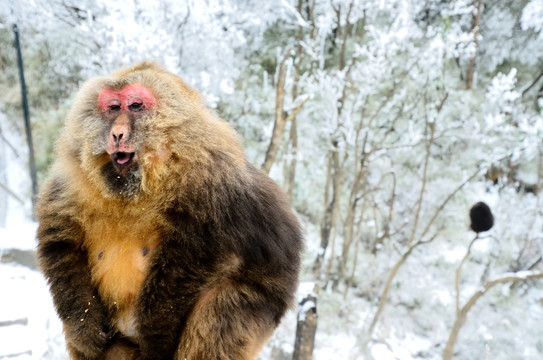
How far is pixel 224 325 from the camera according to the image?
1.46 m

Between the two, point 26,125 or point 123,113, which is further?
point 26,125

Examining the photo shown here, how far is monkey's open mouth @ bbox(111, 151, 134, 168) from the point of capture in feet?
4.85

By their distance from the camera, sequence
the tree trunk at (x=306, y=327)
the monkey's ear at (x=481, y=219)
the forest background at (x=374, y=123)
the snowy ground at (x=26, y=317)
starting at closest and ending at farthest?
the snowy ground at (x=26, y=317), the tree trunk at (x=306, y=327), the monkey's ear at (x=481, y=219), the forest background at (x=374, y=123)

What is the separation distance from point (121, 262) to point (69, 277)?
0.17 m

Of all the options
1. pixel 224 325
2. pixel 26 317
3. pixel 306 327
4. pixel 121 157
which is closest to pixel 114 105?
pixel 121 157

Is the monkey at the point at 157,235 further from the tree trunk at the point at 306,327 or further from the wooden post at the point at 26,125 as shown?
the wooden post at the point at 26,125

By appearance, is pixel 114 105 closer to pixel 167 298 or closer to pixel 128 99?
pixel 128 99

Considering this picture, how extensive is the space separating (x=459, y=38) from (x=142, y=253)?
7134 mm

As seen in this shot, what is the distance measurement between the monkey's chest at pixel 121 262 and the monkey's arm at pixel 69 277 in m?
0.04

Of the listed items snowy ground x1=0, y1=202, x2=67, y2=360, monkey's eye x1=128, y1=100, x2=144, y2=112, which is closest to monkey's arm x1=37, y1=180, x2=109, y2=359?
monkey's eye x1=128, y1=100, x2=144, y2=112

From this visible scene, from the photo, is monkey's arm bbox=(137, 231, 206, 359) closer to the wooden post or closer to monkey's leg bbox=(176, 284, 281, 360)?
monkey's leg bbox=(176, 284, 281, 360)

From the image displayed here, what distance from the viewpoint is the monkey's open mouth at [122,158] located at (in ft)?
4.85

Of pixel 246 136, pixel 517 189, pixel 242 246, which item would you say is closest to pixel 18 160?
pixel 246 136

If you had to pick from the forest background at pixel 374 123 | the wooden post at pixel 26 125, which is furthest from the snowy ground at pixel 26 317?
the wooden post at pixel 26 125
